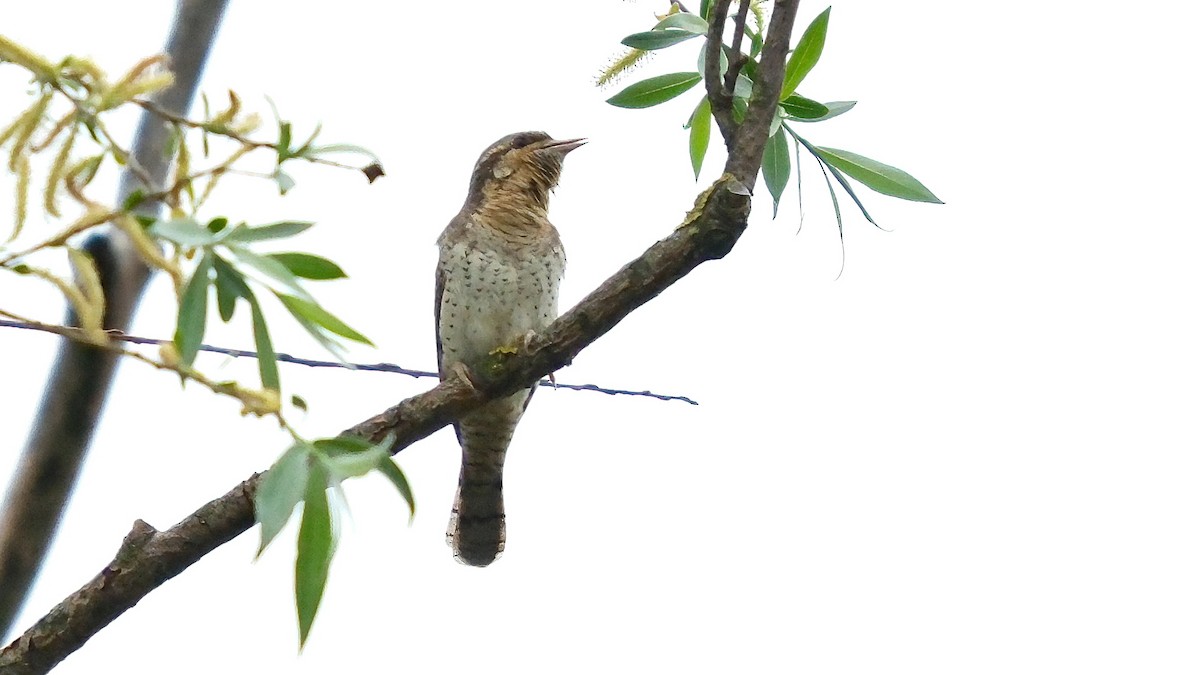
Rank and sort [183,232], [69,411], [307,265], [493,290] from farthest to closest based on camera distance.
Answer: [493,290] → [307,265] → [183,232] → [69,411]

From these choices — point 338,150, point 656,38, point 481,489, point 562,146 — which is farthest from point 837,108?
point 481,489

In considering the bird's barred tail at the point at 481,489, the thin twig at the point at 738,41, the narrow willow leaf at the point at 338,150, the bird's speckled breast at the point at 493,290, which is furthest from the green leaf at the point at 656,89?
the bird's barred tail at the point at 481,489

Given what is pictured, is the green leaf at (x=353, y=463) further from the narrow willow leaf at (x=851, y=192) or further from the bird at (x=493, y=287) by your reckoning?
the bird at (x=493, y=287)

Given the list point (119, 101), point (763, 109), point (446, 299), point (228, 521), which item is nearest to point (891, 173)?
point (763, 109)

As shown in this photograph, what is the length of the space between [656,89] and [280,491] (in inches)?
61.0

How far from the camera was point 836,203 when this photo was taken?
2471mm

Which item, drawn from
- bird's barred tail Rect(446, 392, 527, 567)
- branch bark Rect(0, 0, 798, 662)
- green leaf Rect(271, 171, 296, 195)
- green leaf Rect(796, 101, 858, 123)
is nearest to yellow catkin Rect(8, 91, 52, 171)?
green leaf Rect(271, 171, 296, 195)

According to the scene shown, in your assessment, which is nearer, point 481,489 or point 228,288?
point 228,288

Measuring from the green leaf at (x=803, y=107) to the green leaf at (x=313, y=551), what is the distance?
4.90 ft

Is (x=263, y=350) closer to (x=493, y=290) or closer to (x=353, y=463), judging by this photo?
(x=353, y=463)

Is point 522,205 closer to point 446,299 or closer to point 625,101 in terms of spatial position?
point 446,299

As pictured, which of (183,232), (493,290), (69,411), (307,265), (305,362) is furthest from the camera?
(493,290)

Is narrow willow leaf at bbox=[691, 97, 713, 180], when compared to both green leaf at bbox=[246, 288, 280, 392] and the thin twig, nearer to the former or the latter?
the thin twig

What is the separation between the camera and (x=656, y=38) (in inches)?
89.3
